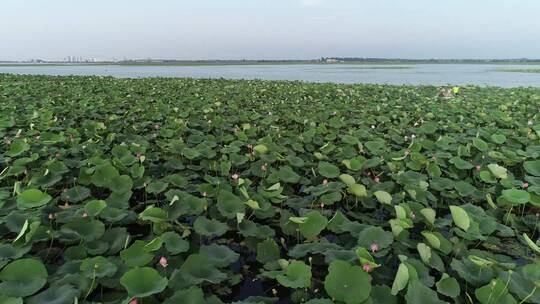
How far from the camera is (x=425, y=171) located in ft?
11.9

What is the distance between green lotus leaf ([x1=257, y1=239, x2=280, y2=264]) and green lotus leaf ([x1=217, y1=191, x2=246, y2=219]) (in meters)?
0.36

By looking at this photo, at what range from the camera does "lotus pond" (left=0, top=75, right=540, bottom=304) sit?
65.5 inches

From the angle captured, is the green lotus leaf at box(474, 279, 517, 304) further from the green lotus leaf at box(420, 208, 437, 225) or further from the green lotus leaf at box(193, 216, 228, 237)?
the green lotus leaf at box(193, 216, 228, 237)

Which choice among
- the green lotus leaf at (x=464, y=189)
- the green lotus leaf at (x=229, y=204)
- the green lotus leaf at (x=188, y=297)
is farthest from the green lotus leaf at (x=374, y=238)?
the green lotus leaf at (x=464, y=189)

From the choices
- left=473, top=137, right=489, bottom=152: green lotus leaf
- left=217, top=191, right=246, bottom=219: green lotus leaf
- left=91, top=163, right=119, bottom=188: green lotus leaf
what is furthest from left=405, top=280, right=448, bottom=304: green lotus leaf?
Answer: left=473, top=137, right=489, bottom=152: green lotus leaf

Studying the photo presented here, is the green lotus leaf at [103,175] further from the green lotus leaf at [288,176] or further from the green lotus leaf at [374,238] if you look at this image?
the green lotus leaf at [374,238]

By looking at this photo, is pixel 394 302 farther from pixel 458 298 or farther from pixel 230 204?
pixel 230 204

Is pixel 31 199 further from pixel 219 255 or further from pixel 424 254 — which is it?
pixel 424 254

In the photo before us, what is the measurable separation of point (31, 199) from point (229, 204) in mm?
1169

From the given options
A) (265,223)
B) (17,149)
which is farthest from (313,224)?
(17,149)

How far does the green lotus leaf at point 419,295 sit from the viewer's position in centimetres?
151

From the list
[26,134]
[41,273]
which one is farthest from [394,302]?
[26,134]

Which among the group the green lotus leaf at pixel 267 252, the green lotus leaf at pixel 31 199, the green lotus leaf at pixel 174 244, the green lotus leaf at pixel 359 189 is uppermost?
the green lotus leaf at pixel 31 199

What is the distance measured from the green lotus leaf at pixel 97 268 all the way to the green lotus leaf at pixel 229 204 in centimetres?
80
